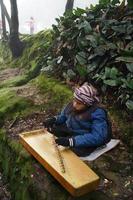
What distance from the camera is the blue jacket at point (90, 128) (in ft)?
14.4

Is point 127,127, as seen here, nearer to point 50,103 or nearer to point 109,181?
point 109,181

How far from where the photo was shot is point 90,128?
4602mm

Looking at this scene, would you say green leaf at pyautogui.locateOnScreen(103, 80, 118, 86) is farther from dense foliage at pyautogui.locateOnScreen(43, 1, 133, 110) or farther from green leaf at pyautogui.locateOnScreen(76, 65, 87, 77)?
green leaf at pyautogui.locateOnScreen(76, 65, 87, 77)

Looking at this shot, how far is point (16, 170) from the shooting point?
502 centimetres

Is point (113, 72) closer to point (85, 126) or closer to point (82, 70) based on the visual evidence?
point (82, 70)

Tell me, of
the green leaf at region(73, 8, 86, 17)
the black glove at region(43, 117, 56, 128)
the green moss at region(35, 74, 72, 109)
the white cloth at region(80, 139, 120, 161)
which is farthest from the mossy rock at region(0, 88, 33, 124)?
the green leaf at region(73, 8, 86, 17)

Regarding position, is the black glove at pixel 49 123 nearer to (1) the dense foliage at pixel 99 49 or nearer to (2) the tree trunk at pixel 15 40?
(1) the dense foliage at pixel 99 49

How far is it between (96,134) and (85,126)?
292mm

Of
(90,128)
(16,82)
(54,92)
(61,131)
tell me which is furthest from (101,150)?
(16,82)

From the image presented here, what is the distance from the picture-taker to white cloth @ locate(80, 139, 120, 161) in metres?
4.61

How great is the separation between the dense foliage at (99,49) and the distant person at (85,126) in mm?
856

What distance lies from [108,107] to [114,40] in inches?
59.5

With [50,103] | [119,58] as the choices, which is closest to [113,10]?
[119,58]

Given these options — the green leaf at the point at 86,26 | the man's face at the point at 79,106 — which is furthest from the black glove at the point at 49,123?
the green leaf at the point at 86,26
